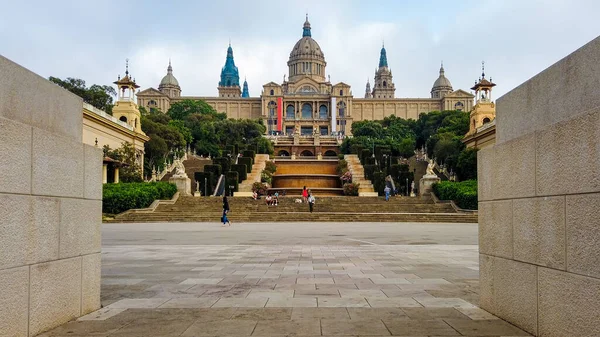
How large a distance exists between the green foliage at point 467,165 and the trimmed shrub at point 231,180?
68.6ft

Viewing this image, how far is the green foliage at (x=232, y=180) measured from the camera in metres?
44.5

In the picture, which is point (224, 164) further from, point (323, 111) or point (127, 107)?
point (323, 111)

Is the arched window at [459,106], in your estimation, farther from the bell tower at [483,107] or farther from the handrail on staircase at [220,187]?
the handrail on staircase at [220,187]

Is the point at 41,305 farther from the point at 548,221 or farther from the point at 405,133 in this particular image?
the point at 405,133

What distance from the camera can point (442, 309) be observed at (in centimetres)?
618

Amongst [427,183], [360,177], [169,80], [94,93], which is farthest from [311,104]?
[427,183]

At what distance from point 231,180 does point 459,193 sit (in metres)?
19.2

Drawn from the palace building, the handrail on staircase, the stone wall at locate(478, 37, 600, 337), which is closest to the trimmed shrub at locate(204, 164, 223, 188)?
the handrail on staircase

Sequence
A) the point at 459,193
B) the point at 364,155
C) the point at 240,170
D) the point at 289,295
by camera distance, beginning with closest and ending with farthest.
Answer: the point at 289,295 → the point at 459,193 → the point at 240,170 → the point at 364,155

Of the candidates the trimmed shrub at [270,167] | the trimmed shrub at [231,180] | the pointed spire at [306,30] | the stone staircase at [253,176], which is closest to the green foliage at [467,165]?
the trimmed shrub at [270,167]

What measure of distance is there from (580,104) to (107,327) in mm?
4811

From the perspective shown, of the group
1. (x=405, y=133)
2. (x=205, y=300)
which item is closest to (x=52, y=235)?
(x=205, y=300)

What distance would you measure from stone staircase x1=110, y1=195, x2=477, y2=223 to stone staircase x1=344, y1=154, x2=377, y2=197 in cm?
739

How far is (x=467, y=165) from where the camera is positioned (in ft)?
160
